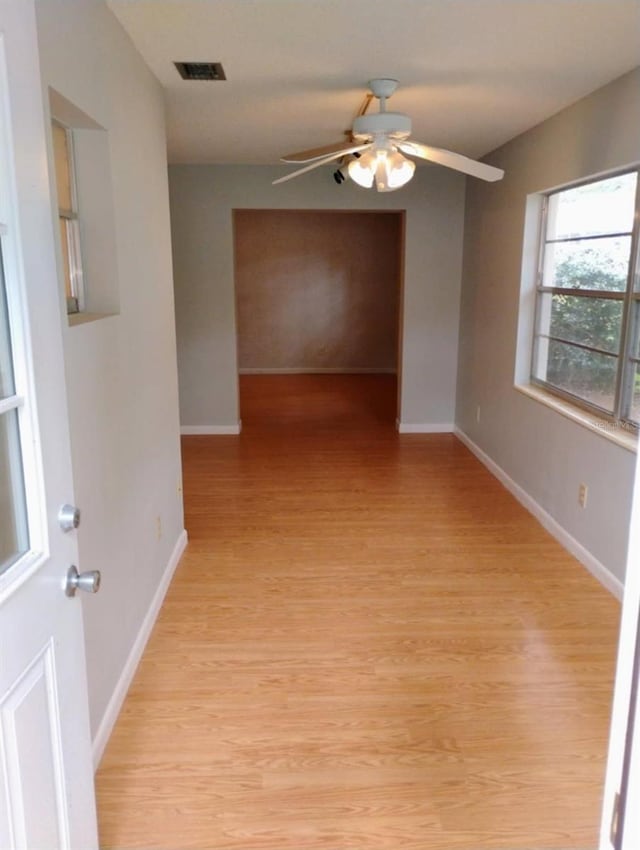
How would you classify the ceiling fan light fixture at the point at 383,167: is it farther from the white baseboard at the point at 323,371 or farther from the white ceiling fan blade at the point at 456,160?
the white baseboard at the point at 323,371

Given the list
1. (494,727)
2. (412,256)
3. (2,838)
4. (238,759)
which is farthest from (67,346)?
(412,256)

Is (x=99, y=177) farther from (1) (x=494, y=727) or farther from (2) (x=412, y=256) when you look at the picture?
(2) (x=412, y=256)

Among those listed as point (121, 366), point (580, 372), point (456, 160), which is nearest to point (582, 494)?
point (580, 372)

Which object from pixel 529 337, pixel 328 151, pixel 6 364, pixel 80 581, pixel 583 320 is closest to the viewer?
pixel 6 364

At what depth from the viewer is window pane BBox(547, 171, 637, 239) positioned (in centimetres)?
313

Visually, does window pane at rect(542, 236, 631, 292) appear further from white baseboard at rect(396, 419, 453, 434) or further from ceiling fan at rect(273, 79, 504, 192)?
white baseboard at rect(396, 419, 453, 434)

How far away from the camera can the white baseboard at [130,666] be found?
2021 mm

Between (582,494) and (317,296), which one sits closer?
(582,494)

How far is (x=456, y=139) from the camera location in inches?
173

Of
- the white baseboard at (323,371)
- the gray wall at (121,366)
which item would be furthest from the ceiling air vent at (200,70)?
the white baseboard at (323,371)

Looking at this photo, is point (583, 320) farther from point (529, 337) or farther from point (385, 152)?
point (385, 152)

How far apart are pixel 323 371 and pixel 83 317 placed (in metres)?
7.74

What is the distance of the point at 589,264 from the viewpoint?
355 cm

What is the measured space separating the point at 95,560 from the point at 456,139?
3767 mm
